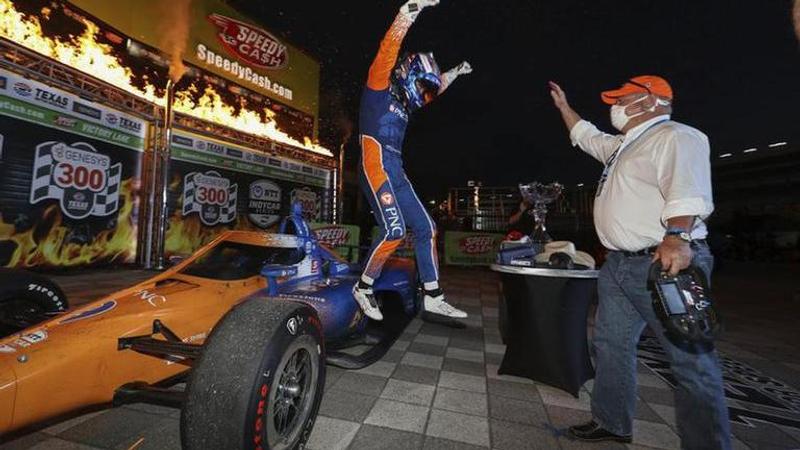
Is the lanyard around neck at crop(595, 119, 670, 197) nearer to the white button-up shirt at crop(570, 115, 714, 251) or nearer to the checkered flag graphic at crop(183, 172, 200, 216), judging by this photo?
the white button-up shirt at crop(570, 115, 714, 251)

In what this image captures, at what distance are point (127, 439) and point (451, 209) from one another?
656 inches

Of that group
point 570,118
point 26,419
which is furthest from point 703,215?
point 26,419

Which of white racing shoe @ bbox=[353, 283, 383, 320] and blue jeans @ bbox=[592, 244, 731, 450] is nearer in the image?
blue jeans @ bbox=[592, 244, 731, 450]

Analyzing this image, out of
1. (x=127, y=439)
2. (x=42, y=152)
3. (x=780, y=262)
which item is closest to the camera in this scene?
(x=127, y=439)

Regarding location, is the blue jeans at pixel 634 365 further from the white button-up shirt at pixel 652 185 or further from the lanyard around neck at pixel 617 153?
the lanyard around neck at pixel 617 153

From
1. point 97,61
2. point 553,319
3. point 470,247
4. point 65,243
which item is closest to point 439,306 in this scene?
point 553,319

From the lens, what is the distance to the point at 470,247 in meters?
14.0

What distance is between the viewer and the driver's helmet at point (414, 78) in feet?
10.8

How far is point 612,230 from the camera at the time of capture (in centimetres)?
198

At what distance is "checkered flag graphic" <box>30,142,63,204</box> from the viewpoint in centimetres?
773

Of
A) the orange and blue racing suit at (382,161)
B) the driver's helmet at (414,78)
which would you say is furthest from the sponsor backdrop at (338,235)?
the driver's helmet at (414,78)

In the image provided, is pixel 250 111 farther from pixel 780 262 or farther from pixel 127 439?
pixel 780 262

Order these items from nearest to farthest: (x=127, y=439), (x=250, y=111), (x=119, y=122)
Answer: (x=127, y=439)
(x=119, y=122)
(x=250, y=111)

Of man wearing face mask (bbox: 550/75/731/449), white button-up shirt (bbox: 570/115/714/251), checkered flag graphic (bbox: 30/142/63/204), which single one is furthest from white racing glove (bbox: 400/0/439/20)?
checkered flag graphic (bbox: 30/142/63/204)
